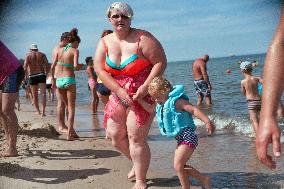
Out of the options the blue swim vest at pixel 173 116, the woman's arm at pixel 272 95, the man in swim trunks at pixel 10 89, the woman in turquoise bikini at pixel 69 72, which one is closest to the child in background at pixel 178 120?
the blue swim vest at pixel 173 116

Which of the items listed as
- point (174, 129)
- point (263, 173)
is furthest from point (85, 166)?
point (263, 173)

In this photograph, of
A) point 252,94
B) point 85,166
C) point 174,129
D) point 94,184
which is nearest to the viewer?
point 174,129

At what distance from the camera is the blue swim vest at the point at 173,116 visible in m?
3.50

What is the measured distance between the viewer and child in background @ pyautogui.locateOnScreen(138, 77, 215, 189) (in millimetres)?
3428

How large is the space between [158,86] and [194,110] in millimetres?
342

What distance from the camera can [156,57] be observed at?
352 centimetres

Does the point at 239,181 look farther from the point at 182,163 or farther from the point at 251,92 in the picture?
the point at 251,92

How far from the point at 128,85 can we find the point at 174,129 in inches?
20.8

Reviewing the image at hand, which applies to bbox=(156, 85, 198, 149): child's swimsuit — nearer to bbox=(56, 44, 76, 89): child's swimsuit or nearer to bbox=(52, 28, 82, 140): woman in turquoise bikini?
bbox=(52, 28, 82, 140): woman in turquoise bikini

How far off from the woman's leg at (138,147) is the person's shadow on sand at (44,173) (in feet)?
1.93

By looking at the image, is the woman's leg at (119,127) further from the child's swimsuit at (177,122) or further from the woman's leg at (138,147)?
the child's swimsuit at (177,122)

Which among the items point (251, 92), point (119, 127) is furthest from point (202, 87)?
point (119, 127)

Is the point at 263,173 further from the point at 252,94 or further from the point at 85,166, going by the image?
the point at 252,94

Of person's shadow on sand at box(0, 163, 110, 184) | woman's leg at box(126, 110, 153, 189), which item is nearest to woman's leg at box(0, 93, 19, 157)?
person's shadow on sand at box(0, 163, 110, 184)
